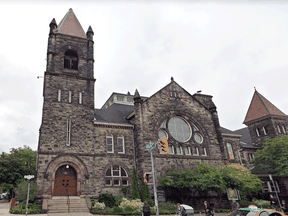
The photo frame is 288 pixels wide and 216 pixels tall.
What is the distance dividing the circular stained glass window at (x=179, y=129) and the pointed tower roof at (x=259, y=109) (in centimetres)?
1714

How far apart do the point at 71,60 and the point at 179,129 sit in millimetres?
14894

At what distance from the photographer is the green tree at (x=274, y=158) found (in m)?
28.0

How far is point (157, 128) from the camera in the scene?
2708cm

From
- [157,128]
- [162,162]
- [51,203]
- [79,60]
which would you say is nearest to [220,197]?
[162,162]

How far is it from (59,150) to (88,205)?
575cm

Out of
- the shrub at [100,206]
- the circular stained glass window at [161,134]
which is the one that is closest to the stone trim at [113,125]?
the circular stained glass window at [161,134]

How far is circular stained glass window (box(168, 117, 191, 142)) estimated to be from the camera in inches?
1116

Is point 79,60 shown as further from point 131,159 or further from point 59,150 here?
point 131,159

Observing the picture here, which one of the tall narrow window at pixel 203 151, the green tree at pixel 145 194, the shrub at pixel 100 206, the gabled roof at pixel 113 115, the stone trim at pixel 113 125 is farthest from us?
the tall narrow window at pixel 203 151

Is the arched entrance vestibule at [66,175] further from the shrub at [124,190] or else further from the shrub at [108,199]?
the shrub at [124,190]

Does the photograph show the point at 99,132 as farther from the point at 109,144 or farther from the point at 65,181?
the point at 65,181

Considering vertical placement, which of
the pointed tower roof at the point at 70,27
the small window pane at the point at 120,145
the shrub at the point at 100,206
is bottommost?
the shrub at the point at 100,206

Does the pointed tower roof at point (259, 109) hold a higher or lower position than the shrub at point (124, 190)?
higher

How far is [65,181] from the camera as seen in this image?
22734 mm
